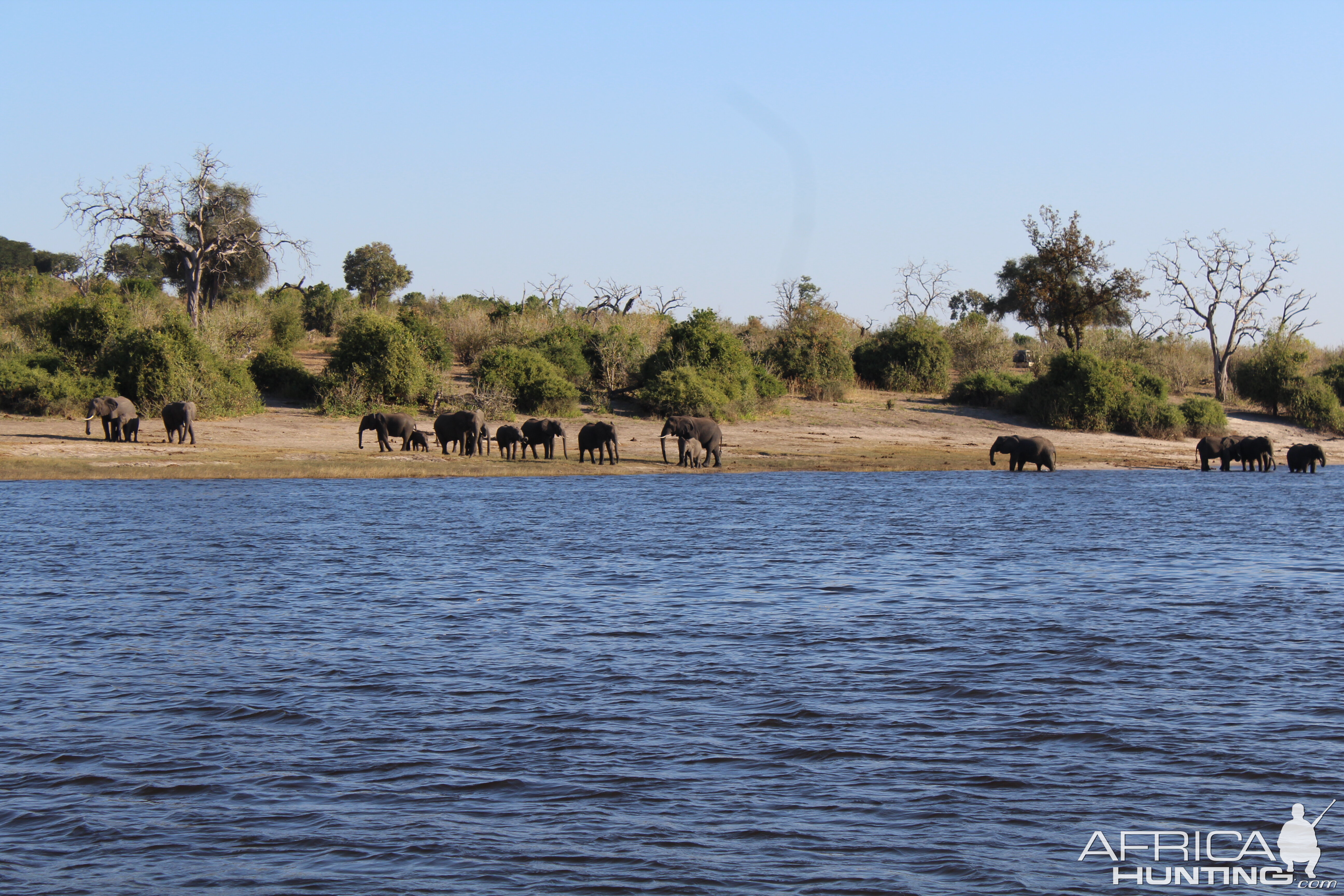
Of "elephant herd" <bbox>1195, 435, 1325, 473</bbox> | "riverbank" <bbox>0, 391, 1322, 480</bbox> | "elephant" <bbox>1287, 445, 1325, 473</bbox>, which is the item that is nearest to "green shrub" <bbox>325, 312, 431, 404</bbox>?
"riverbank" <bbox>0, 391, 1322, 480</bbox>

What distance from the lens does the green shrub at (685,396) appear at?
4200cm

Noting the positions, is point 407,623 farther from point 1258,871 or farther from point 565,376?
point 565,376

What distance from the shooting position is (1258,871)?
6.40 meters

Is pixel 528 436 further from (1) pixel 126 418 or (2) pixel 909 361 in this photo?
(2) pixel 909 361

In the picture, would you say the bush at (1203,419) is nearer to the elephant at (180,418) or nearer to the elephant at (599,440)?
the elephant at (599,440)

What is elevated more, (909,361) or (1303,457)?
(909,361)

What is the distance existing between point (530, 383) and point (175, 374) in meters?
11.4

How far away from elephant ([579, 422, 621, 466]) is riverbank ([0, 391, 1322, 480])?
44 centimetres

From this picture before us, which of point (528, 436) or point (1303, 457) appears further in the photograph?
point (1303, 457)

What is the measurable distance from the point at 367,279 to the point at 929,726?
7756 centimetres

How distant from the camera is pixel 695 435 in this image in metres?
35.4

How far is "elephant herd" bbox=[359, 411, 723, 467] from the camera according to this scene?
1344 inches

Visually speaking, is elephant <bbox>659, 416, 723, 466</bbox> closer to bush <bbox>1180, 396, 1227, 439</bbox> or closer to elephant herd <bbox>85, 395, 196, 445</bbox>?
elephant herd <bbox>85, 395, 196, 445</bbox>

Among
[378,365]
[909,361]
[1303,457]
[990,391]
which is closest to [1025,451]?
[1303,457]
